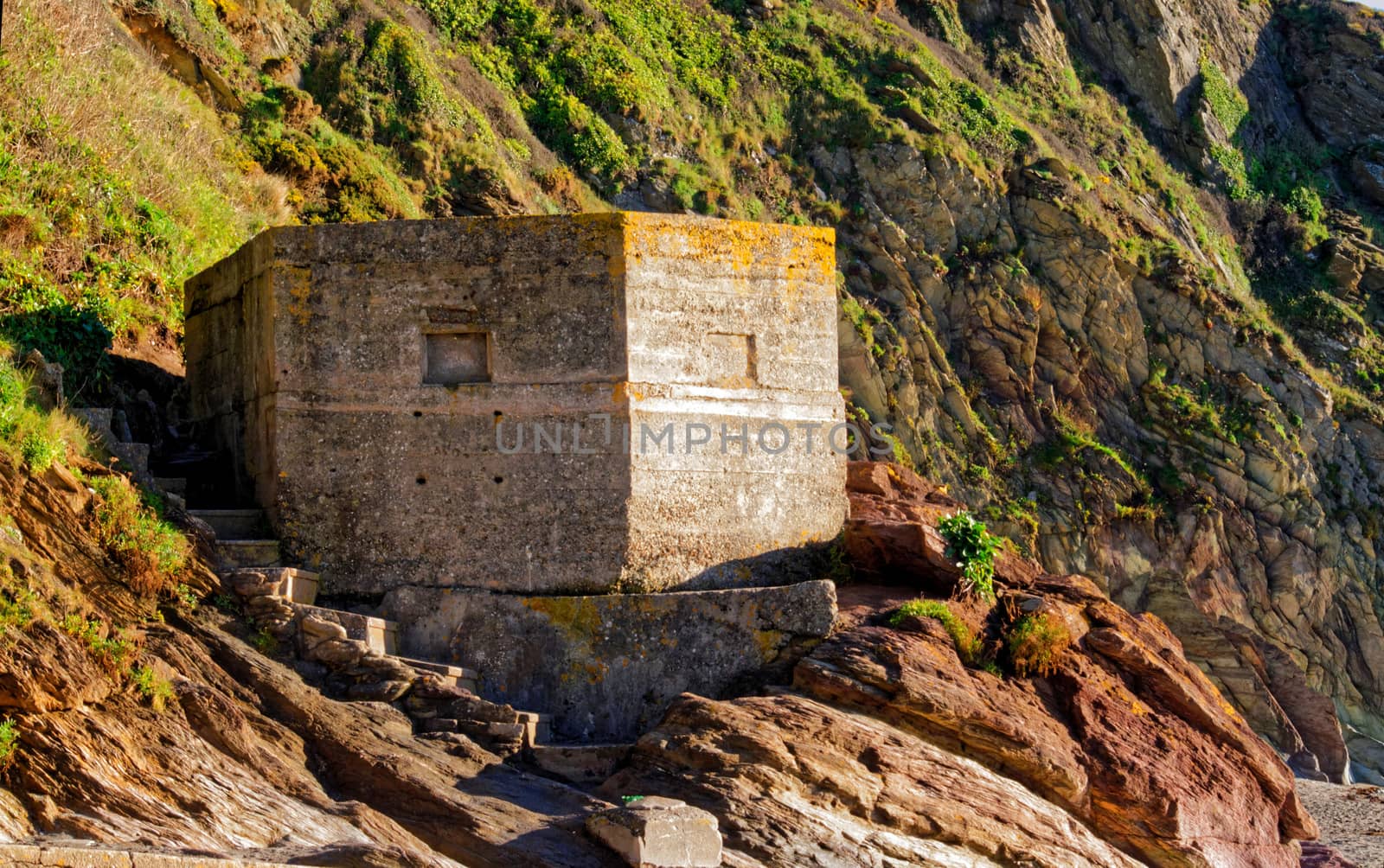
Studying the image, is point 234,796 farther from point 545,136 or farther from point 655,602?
point 545,136

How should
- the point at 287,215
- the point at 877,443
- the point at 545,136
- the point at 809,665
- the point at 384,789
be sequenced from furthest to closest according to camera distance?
the point at 545,136
the point at 877,443
the point at 287,215
the point at 809,665
the point at 384,789

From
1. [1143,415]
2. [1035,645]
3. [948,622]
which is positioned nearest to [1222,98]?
[1143,415]

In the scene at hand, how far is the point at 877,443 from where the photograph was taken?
26.3 meters

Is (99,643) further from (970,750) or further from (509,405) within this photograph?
(970,750)

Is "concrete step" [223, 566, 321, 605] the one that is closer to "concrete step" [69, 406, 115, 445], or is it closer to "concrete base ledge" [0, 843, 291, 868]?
"concrete step" [69, 406, 115, 445]

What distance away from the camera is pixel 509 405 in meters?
16.0

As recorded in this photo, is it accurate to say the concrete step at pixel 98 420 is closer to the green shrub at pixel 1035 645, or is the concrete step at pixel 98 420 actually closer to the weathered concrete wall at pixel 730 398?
the weathered concrete wall at pixel 730 398

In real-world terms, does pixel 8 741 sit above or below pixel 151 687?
below

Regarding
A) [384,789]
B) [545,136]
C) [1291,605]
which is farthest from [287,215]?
[1291,605]

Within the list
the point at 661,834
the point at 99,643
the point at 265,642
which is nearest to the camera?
the point at 661,834

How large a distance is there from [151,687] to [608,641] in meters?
4.18

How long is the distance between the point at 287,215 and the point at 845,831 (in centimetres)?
1416

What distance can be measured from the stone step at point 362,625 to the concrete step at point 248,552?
695 mm

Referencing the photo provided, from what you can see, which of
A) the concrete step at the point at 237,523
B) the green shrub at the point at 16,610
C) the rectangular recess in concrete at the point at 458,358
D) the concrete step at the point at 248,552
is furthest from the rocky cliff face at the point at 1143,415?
the green shrub at the point at 16,610
